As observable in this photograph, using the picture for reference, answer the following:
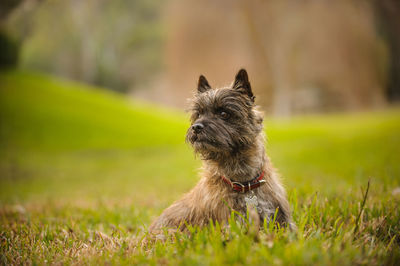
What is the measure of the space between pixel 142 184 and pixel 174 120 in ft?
64.8

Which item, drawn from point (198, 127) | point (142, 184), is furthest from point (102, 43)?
point (198, 127)

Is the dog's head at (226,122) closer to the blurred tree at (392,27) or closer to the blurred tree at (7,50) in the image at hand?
the blurred tree at (392,27)

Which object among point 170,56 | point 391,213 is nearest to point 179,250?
point 391,213

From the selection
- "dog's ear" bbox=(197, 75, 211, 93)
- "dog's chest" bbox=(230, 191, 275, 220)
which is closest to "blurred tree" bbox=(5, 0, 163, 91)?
"dog's ear" bbox=(197, 75, 211, 93)

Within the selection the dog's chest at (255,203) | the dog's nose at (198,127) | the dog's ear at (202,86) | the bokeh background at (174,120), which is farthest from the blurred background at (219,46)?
the dog's chest at (255,203)

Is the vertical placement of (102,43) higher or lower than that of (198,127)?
higher

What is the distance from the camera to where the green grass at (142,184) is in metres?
2.49

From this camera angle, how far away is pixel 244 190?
11.0 ft

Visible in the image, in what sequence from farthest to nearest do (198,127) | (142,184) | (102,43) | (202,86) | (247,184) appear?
(102,43)
(142,184)
(202,86)
(198,127)
(247,184)

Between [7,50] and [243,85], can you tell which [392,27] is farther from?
[7,50]

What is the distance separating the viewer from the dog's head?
A: 3641 millimetres

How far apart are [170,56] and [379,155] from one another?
40.5 meters

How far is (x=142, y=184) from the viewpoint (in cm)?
1214

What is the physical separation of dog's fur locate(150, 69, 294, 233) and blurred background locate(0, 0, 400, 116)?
1070 centimetres
